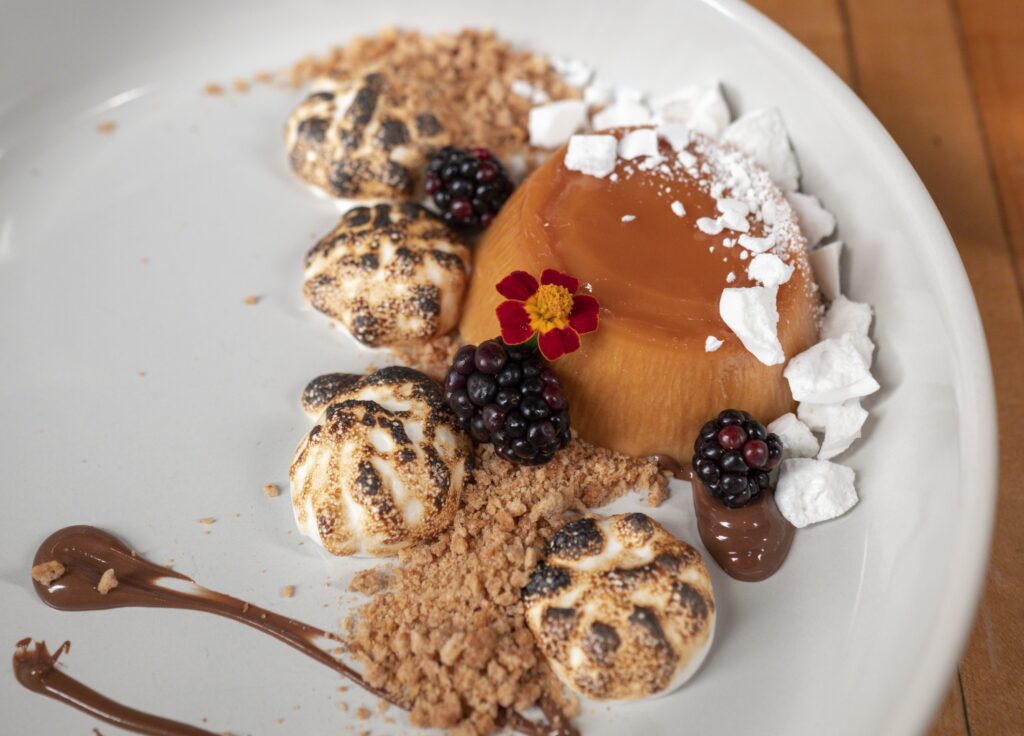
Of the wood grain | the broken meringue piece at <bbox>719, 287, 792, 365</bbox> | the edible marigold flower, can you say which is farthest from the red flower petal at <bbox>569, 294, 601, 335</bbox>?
the wood grain

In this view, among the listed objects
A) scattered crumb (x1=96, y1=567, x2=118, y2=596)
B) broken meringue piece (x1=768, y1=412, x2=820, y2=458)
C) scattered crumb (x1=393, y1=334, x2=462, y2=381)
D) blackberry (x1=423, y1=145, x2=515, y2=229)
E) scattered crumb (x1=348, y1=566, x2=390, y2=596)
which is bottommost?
scattered crumb (x1=348, y1=566, x2=390, y2=596)

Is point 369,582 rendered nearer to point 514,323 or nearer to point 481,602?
point 481,602

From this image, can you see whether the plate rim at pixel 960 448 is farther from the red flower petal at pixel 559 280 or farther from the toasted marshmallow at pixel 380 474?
the toasted marshmallow at pixel 380 474

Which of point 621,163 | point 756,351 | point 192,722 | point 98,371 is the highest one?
point 621,163

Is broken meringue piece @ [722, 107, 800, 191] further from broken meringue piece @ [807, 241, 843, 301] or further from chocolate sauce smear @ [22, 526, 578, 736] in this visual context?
chocolate sauce smear @ [22, 526, 578, 736]

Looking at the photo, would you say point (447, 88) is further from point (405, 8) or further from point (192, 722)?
point (192, 722)

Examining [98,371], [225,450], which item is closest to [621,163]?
[225,450]

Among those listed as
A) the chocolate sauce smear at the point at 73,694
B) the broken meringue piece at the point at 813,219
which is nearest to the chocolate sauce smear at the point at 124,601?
the chocolate sauce smear at the point at 73,694
